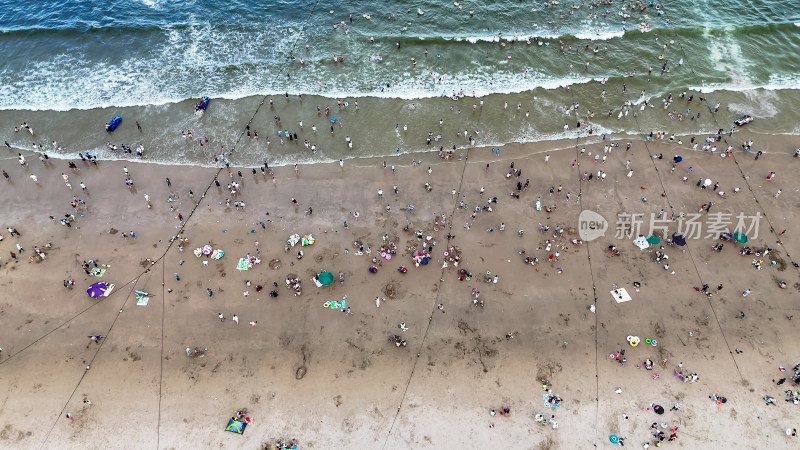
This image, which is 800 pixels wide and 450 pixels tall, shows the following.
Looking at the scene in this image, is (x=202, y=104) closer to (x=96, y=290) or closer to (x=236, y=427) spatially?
(x=96, y=290)

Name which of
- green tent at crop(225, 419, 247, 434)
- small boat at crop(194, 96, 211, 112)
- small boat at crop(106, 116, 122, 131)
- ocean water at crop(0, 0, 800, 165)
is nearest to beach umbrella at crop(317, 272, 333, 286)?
green tent at crop(225, 419, 247, 434)

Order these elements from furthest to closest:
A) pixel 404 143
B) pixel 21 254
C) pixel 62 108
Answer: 1. pixel 62 108
2. pixel 404 143
3. pixel 21 254

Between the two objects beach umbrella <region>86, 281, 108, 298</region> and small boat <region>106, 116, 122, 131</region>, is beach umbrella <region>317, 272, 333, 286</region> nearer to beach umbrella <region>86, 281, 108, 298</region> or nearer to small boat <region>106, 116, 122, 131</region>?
beach umbrella <region>86, 281, 108, 298</region>

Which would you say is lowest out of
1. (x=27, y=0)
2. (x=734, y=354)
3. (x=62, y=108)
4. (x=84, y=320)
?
(x=734, y=354)

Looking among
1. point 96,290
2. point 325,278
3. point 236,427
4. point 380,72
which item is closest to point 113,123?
point 96,290

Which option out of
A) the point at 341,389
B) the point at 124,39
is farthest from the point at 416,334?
the point at 124,39

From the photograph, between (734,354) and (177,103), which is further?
(177,103)

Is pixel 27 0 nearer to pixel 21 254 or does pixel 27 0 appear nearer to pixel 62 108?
pixel 62 108
